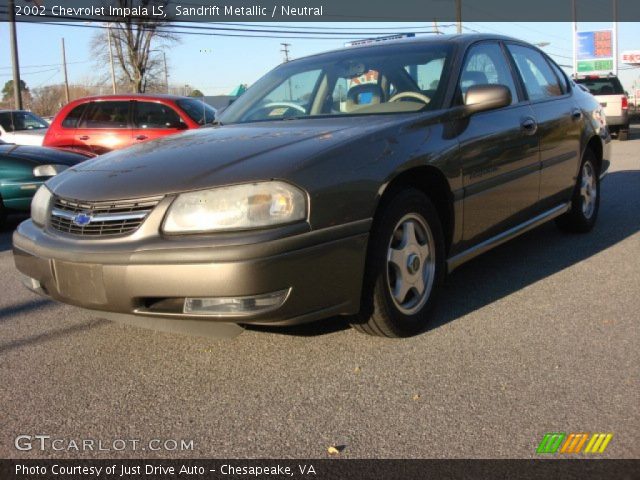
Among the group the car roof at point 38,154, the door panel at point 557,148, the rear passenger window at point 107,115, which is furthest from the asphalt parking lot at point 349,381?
the rear passenger window at point 107,115

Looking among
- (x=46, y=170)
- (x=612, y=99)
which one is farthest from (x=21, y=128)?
(x=612, y=99)

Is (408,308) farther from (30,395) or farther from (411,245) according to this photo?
(30,395)

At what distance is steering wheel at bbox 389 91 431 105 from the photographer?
3.88 m

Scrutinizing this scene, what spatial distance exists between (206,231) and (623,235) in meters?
4.32

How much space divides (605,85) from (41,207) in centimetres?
1767

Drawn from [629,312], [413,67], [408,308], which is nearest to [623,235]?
[629,312]

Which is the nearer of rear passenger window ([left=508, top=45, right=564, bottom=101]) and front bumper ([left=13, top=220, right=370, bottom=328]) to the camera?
front bumper ([left=13, top=220, right=370, bottom=328])

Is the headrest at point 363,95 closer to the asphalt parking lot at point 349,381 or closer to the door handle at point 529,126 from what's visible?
the door handle at point 529,126

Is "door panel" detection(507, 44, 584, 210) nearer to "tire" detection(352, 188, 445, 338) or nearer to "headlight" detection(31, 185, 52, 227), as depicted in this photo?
"tire" detection(352, 188, 445, 338)

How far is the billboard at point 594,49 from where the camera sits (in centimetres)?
4634

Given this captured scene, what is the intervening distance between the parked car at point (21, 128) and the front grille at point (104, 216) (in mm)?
13187

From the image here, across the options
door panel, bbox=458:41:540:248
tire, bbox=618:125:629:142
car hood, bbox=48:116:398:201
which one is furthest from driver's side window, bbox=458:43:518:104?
tire, bbox=618:125:629:142

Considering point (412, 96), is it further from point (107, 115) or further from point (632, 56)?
point (632, 56)
